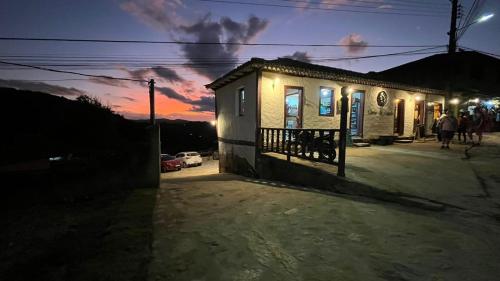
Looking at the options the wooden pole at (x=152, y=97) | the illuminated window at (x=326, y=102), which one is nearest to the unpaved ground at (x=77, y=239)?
the illuminated window at (x=326, y=102)

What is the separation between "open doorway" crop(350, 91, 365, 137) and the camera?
13901 millimetres

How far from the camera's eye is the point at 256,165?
10781 mm

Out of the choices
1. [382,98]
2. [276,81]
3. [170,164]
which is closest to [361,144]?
[382,98]

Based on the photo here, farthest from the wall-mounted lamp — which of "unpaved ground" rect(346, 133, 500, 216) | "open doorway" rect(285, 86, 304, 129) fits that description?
"unpaved ground" rect(346, 133, 500, 216)

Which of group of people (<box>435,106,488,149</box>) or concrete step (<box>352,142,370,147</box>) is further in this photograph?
concrete step (<box>352,142,370,147</box>)

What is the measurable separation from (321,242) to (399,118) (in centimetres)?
1535

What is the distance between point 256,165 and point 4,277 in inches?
329

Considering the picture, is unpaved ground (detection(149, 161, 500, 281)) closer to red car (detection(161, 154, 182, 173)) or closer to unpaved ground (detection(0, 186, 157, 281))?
unpaved ground (detection(0, 186, 157, 281))

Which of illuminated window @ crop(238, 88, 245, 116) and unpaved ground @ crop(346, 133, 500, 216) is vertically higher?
illuminated window @ crop(238, 88, 245, 116)

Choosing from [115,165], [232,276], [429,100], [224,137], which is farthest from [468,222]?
[429,100]

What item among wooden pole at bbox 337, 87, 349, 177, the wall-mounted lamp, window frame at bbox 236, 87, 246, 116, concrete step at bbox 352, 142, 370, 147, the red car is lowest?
the red car

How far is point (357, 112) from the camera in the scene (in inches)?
557

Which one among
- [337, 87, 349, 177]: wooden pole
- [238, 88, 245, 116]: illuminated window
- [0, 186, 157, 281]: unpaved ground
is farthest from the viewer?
[238, 88, 245, 116]: illuminated window

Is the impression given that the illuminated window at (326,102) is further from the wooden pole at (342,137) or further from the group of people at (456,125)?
the wooden pole at (342,137)
